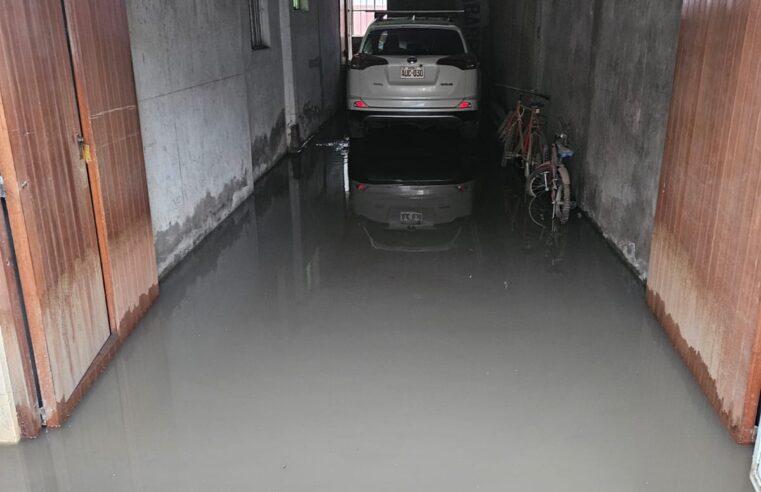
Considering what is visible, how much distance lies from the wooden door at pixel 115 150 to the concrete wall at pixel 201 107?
1.28 ft

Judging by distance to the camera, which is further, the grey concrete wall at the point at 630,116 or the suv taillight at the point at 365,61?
the suv taillight at the point at 365,61

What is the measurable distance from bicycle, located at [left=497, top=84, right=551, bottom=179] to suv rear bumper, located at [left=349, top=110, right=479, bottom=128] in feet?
1.61

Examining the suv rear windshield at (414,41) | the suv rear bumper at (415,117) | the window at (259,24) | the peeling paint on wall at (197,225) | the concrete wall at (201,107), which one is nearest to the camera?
the concrete wall at (201,107)

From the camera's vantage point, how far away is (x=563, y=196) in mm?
5621

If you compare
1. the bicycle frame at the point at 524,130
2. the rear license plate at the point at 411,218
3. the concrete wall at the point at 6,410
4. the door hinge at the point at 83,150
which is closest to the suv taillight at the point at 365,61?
the bicycle frame at the point at 524,130

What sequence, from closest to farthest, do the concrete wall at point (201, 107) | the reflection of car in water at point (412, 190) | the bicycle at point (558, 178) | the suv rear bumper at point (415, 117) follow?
the concrete wall at point (201, 107)
the reflection of car in water at point (412, 190)
the bicycle at point (558, 178)
the suv rear bumper at point (415, 117)

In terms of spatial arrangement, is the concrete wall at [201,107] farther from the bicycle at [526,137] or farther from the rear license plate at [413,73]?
the bicycle at [526,137]

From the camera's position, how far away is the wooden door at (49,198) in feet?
8.03

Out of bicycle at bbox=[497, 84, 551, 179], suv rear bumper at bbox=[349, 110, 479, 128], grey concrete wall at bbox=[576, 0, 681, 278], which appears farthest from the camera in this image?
suv rear bumper at bbox=[349, 110, 479, 128]

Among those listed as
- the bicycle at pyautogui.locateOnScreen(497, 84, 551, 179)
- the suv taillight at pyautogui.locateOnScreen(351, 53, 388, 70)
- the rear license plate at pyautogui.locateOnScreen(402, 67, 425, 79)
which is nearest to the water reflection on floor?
the bicycle at pyautogui.locateOnScreen(497, 84, 551, 179)

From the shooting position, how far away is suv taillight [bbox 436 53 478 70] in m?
7.23

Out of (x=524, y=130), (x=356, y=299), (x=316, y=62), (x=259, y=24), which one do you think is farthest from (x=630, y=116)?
(x=316, y=62)

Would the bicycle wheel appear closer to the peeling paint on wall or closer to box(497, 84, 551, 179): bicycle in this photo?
box(497, 84, 551, 179): bicycle

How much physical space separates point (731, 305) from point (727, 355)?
0.23 m
